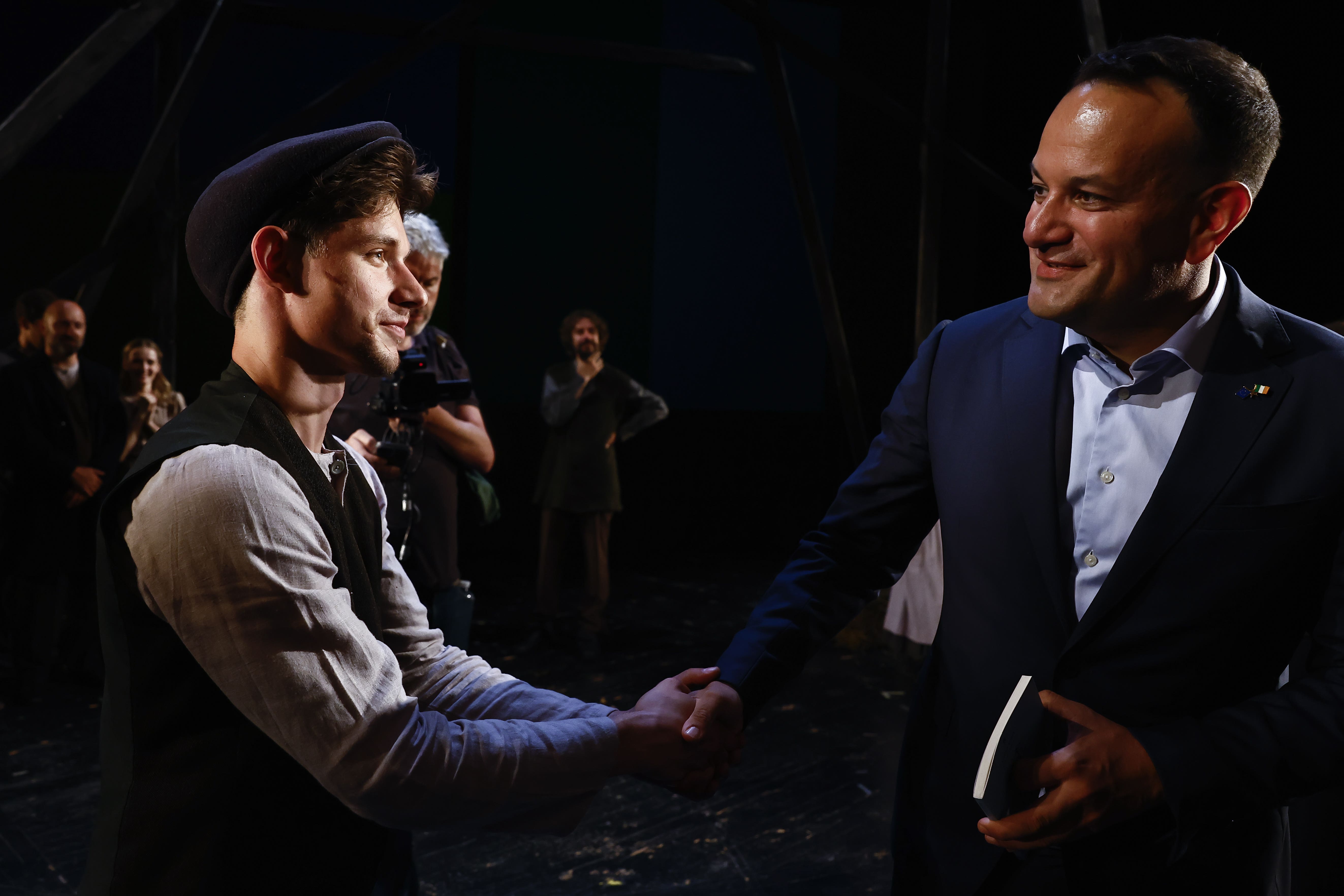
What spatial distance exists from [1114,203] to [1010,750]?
66cm

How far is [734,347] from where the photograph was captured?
8266 mm

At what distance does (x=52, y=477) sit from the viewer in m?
4.36

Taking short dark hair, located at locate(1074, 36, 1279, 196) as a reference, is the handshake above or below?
below

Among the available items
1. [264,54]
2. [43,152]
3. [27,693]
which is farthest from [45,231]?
[27,693]

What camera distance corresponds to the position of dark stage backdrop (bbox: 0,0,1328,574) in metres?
6.50

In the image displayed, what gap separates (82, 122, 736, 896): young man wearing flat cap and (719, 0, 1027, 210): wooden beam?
16.1 feet

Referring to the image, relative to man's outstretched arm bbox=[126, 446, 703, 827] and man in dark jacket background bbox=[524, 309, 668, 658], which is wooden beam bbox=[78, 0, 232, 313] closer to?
man in dark jacket background bbox=[524, 309, 668, 658]

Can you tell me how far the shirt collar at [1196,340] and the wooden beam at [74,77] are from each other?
3938 mm

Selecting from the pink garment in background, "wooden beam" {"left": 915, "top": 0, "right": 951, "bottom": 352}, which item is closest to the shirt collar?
the pink garment in background

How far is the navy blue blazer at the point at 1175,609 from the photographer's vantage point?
1.21 meters

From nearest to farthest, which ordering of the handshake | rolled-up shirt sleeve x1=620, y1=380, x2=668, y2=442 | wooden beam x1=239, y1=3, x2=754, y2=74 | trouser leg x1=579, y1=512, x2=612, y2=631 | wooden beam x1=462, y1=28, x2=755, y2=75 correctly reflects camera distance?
the handshake
trouser leg x1=579, y1=512, x2=612, y2=631
rolled-up shirt sleeve x1=620, y1=380, x2=668, y2=442
wooden beam x1=239, y1=3, x2=754, y2=74
wooden beam x1=462, y1=28, x2=755, y2=75

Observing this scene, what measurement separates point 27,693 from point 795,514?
18.2ft

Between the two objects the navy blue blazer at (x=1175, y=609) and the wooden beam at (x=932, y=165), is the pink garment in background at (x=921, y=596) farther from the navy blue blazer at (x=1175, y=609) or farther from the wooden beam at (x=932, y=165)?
the navy blue blazer at (x=1175, y=609)

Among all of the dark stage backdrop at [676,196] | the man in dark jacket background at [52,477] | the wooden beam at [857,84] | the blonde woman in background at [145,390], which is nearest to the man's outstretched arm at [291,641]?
the man in dark jacket background at [52,477]
